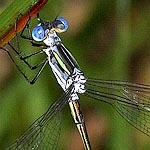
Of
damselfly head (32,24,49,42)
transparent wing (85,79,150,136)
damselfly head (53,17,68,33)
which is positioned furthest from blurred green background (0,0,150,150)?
damselfly head (32,24,49,42)

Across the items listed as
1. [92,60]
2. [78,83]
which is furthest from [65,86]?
[92,60]

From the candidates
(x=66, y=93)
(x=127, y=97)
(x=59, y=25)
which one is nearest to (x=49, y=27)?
(x=59, y=25)

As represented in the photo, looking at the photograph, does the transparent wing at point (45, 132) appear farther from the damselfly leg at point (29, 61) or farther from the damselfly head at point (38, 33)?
the damselfly head at point (38, 33)

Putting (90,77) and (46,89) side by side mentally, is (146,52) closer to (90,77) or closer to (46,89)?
(90,77)

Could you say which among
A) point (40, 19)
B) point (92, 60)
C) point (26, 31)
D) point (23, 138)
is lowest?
point (23, 138)

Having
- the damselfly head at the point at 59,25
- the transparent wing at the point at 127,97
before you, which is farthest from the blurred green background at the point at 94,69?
the damselfly head at the point at 59,25

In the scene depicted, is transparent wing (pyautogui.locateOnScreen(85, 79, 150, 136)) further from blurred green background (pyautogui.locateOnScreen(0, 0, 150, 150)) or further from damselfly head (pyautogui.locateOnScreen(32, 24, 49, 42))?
damselfly head (pyautogui.locateOnScreen(32, 24, 49, 42))
